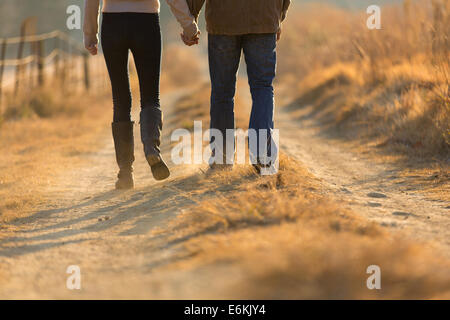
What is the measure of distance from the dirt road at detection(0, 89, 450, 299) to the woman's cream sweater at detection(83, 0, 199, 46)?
99cm

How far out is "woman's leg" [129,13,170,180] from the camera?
361 centimetres

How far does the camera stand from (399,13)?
28.8ft

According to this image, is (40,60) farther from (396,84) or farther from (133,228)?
(133,228)

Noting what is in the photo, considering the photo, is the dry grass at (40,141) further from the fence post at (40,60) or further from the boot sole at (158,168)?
the boot sole at (158,168)

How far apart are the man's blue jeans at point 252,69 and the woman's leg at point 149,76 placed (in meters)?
0.38

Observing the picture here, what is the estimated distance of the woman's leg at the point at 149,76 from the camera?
11.8 ft

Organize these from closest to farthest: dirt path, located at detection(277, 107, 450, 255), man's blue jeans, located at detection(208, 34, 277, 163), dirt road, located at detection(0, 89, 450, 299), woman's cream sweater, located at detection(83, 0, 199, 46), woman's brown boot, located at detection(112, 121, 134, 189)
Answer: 1. dirt road, located at detection(0, 89, 450, 299)
2. dirt path, located at detection(277, 107, 450, 255)
3. woman's cream sweater, located at detection(83, 0, 199, 46)
4. man's blue jeans, located at detection(208, 34, 277, 163)
5. woman's brown boot, located at detection(112, 121, 134, 189)

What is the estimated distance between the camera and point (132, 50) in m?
3.68

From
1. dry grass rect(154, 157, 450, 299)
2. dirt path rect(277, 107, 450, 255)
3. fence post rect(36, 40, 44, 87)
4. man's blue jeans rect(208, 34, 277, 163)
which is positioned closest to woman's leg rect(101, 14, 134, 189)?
man's blue jeans rect(208, 34, 277, 163)

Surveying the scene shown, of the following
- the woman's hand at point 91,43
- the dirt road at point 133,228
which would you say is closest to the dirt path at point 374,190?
the dirt road at point 133,228

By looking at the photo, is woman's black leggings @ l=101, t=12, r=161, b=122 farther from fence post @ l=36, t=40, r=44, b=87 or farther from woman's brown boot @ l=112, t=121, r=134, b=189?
fence post @ l=36, t=40, r=44, b=87

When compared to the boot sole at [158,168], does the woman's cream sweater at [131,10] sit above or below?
above
